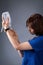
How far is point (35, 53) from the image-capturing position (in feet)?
4.00

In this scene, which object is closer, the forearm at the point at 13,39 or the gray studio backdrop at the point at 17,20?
the forearm at the point at 13,39

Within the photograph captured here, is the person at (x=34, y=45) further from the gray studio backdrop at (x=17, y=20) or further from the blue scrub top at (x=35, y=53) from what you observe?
the gray studio backdrop at (x=17, y=20)

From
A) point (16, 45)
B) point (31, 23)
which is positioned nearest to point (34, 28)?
point (31, 23)

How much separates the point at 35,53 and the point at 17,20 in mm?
1531

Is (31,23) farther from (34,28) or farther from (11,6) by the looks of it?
(11,6)

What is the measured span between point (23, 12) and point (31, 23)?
1.47 m

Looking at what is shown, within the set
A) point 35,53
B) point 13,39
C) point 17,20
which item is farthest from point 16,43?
point 17,20

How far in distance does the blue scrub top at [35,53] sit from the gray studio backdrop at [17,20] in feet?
4.64

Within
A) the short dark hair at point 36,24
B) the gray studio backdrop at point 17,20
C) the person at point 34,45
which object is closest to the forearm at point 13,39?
the person at point 34,45

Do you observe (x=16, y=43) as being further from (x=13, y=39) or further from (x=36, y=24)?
(x=36, y=24)

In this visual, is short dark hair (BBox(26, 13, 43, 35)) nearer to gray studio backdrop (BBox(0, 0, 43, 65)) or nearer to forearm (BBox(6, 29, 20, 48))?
forearm (BBox(6, 29, 20, 48))

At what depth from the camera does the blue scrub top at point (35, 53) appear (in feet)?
3.93

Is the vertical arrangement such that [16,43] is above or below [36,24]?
below

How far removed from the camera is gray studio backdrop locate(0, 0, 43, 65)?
2629 mm
